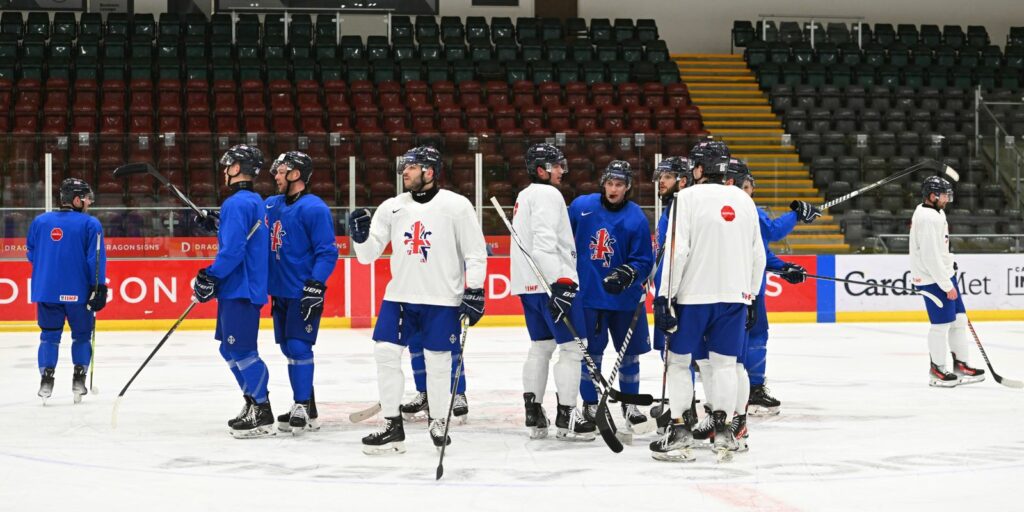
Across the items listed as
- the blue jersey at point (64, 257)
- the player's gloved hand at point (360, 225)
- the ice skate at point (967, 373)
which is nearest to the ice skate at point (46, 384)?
the blue jersey at point (64, 257)

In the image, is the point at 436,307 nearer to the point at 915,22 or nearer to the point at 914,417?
the point at 914,417

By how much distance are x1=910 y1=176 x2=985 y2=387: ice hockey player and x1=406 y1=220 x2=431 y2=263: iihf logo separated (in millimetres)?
4247

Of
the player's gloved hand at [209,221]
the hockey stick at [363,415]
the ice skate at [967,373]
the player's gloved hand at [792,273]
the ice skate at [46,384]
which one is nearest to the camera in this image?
the hockey stick at [363,415]

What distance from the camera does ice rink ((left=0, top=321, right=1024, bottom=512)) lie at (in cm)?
438

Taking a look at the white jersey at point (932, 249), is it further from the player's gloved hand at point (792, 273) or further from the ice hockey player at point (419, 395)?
the ice hockey player at point (419, 395)

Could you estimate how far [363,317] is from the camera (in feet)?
42.1

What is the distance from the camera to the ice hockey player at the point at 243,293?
586 cm

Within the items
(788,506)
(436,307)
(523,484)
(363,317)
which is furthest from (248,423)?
(363,317)

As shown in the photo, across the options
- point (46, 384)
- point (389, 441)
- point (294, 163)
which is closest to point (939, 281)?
point (389, 441)

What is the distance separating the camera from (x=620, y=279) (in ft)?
18.3

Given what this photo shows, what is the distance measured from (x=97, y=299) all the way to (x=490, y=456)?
10.7 ft

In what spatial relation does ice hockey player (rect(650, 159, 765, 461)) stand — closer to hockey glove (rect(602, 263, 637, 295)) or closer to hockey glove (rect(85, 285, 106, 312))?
hockey glove (rect(602, 263, 637, 295))

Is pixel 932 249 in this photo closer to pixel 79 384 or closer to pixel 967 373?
pixel 967 373

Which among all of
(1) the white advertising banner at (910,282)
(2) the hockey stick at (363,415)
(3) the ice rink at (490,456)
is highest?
(1) the white advertising banner at (910,282)
